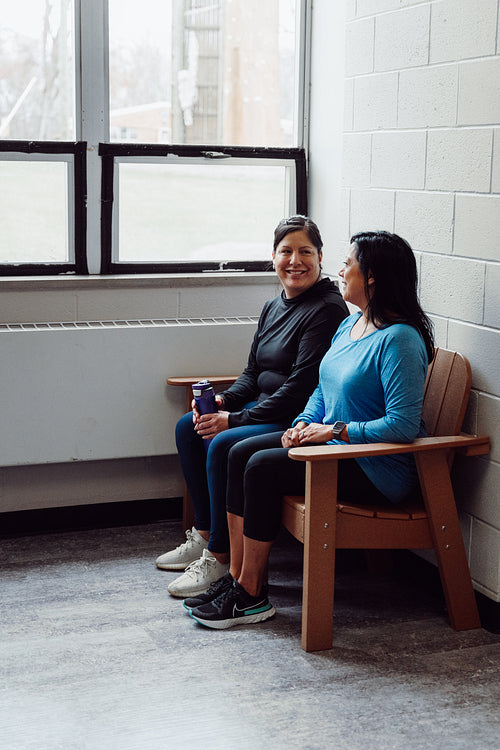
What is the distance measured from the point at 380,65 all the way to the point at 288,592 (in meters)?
1.84

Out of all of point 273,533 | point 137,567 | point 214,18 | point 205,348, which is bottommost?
point 137,567

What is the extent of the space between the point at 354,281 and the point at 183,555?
3.93 ft

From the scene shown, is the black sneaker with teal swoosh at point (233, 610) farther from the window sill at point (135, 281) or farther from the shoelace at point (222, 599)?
the window sill at point (135, 281)

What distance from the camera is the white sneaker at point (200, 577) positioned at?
9.79 ft

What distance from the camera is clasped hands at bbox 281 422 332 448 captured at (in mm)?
2684

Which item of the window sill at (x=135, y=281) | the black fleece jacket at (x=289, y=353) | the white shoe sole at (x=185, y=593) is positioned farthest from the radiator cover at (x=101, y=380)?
the white shoe sole at (x=185, y=593)

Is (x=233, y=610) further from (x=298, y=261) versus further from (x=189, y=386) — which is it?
(x=298, y=261)

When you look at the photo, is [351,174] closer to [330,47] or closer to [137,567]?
[330,47]

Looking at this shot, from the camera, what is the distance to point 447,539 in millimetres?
2707

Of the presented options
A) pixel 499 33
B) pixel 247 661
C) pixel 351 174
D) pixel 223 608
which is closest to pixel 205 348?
pixel 351 174

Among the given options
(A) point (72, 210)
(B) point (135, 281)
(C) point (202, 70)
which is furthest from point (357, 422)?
(C) point (202, 70)

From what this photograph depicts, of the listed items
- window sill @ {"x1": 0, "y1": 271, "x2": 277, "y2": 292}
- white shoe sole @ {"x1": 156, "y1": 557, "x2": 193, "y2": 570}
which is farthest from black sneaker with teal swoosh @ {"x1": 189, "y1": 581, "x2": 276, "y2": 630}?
window sill @ {"x1": 0, "y1": 271, "x2": 277, "y2": 292}

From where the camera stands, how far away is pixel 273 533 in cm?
278

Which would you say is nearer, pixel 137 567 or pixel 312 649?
pixel 312 649
